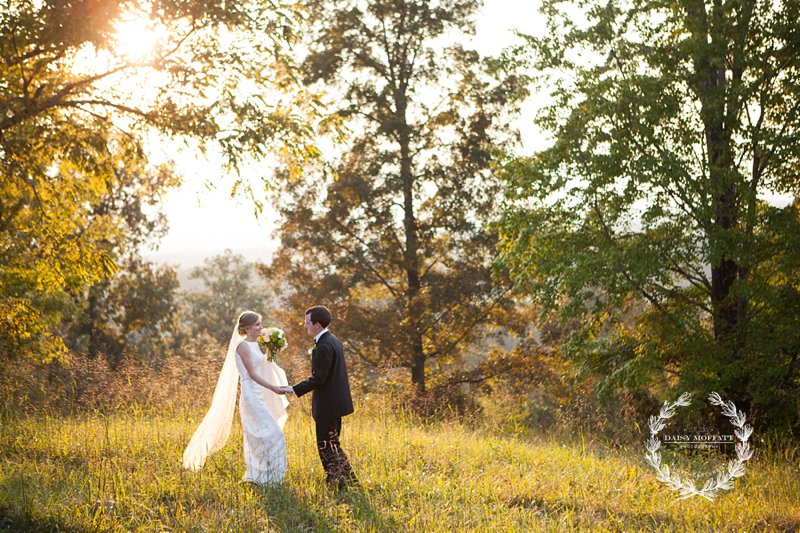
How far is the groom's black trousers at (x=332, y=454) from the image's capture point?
729 cm

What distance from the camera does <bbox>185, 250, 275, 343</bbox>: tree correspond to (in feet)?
192

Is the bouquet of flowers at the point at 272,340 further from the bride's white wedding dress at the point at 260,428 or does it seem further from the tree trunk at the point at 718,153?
the tree trunk at the point at 718,153

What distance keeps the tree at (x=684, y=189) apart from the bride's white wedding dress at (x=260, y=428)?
6736 mm

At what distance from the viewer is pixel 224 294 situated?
202ft

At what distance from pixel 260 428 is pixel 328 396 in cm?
94

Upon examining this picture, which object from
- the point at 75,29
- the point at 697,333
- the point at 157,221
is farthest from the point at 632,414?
the point at 157,221

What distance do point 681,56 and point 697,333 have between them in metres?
5.16

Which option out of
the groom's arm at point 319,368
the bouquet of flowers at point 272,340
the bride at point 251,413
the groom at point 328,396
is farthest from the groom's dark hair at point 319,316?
the bouquet of flowers at point 272,340

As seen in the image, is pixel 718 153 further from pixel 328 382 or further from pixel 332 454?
pixel 332 454

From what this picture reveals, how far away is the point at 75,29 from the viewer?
965 cm

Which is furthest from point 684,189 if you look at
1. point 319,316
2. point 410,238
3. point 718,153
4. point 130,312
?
point 130,312

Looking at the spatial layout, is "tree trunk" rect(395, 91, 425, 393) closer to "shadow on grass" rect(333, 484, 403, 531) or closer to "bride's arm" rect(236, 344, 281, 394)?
"bride's arm" rect(236, 344, 281, 394)

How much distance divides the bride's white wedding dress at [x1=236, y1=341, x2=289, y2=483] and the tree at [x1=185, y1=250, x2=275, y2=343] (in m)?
50.4

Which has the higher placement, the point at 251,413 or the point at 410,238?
the point at 410,238
